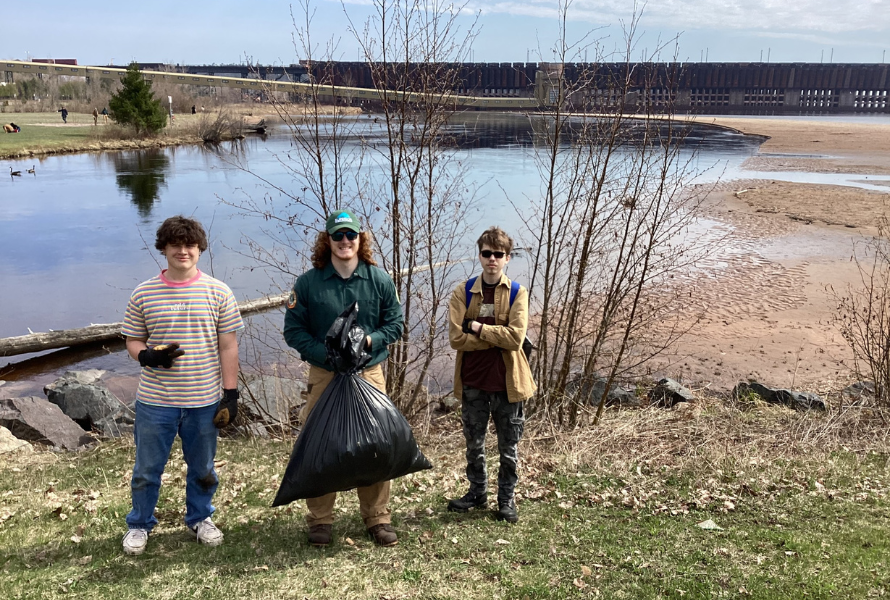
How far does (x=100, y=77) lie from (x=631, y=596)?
126m

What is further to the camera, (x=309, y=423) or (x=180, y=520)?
(x=180, y=520)

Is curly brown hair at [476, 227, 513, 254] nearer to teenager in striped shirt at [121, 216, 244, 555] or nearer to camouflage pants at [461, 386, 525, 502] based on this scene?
camouflage pants at [461, 386, 525, 502]

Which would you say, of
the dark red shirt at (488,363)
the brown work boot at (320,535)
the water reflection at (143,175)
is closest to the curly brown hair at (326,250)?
the dark red shirt at (488,363)

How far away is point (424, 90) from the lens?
698 centimetres

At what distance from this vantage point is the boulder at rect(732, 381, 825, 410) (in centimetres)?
890

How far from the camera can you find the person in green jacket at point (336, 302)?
3990 mm

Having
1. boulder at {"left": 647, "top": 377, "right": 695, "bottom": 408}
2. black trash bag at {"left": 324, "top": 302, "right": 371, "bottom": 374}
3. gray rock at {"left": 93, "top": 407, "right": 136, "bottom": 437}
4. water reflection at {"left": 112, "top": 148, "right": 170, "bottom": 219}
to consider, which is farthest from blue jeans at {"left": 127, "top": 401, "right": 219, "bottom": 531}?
water reflection at {"left": 112, "top": 148, "right": 170, "bottom": 219}

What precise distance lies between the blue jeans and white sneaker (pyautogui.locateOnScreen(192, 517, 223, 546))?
174 mm

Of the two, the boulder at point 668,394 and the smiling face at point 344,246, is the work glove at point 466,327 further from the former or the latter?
the boulder at point 668,394

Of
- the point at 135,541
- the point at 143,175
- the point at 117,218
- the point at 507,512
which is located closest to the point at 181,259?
the point at 135,541

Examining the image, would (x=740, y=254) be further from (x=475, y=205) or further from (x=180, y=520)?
(x=180, y=520)

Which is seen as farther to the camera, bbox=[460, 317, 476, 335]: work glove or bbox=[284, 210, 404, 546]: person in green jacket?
bbox=[460, 317, 476, 335]: work glove

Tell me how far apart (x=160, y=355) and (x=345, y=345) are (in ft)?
3.22

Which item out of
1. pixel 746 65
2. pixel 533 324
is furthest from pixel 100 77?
pixel 533 324
